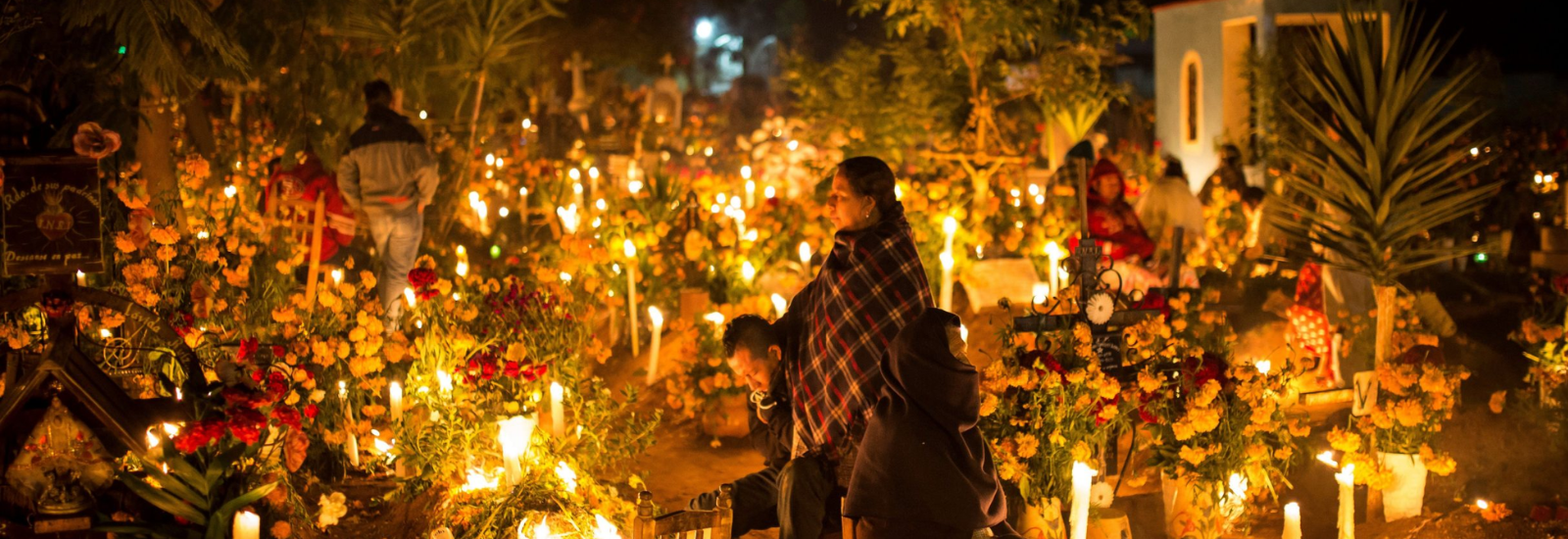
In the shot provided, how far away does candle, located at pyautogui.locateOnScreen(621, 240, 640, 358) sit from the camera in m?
8.31

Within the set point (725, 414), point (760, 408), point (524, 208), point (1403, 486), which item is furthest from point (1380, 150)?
point (524, 208)

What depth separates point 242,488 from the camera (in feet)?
14.5

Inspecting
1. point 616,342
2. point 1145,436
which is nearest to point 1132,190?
point 616,342

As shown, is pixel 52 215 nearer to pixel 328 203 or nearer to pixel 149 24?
pixel 149 24

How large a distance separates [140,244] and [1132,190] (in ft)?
35.1

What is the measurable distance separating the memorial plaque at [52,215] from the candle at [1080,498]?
11.6 feet

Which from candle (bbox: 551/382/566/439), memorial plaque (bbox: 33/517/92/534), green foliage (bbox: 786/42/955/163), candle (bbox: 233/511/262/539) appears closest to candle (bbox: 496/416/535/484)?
candle (bbox: 551/382/566/439)

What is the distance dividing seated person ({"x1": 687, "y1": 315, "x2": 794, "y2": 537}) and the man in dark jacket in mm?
4243

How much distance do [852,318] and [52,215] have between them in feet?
9.27

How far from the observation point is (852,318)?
13.8ft

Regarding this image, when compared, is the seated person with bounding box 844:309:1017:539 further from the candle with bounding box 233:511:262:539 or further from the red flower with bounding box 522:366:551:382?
the candle with bounding box 233:511:262:539

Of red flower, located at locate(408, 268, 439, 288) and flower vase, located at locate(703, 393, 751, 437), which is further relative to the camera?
flower vase, located at locate(703, 393, 751, 437)

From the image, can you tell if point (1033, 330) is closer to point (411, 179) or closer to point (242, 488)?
point (242, 488)

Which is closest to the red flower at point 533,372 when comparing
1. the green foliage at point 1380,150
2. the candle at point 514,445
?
the candle at point 514,445
